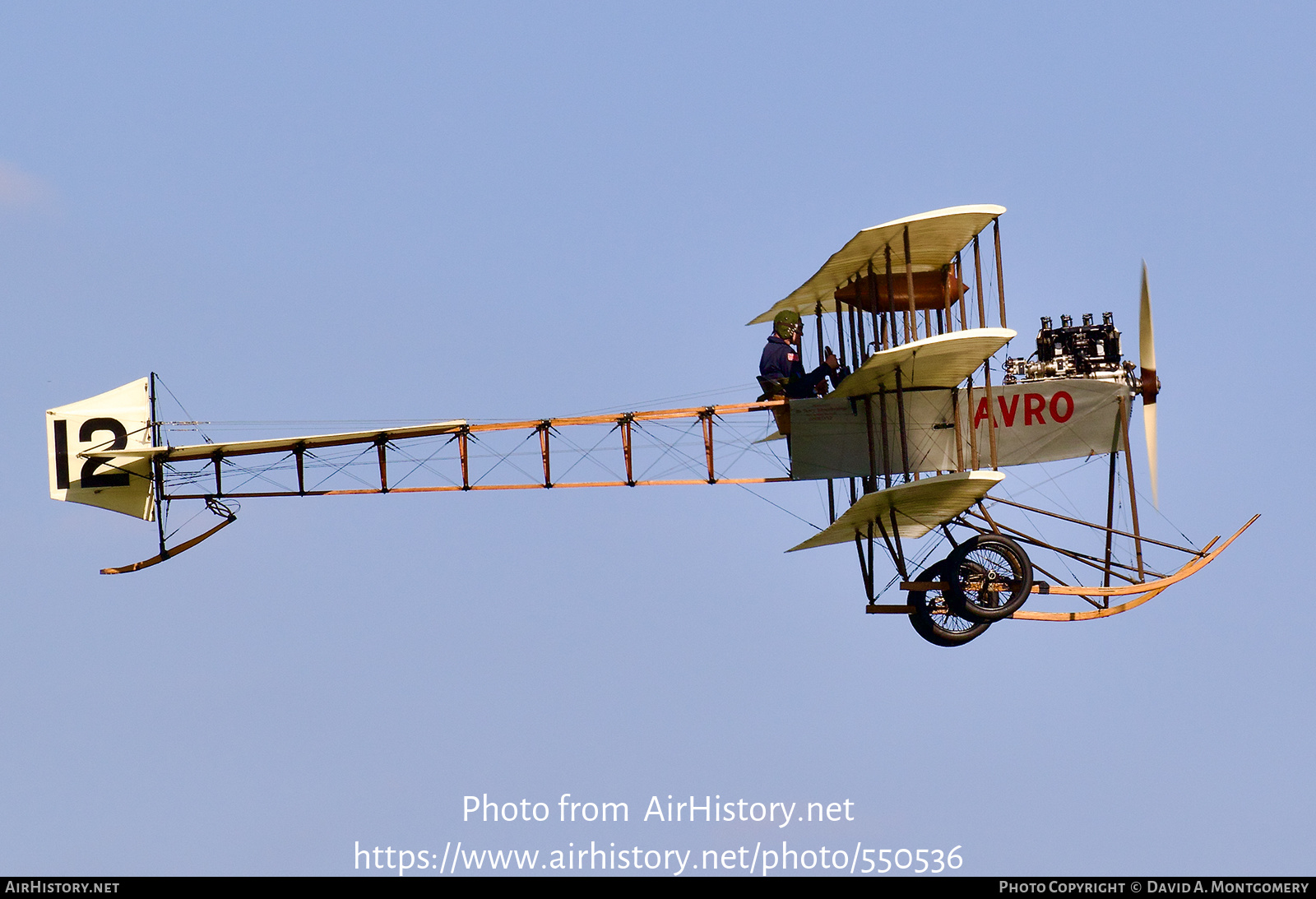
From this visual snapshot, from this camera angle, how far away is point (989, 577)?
24625 millimetres

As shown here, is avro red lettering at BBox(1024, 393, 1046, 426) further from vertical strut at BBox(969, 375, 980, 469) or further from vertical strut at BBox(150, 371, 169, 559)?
vertical strut at BBox(150, 371, 169, 559)

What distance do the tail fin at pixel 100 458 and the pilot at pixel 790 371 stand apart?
8.62m

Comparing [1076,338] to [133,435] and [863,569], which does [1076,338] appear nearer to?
[863,569]

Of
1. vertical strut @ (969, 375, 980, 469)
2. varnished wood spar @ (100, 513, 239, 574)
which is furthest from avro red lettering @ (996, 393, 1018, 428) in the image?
varnished wood spar @ (100, 513, 239, 574)

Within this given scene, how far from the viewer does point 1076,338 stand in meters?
25.8

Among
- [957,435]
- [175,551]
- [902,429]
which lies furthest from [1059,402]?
[175,551]

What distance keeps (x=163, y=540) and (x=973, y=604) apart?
11088 mm

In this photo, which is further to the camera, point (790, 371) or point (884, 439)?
point (790, 371)

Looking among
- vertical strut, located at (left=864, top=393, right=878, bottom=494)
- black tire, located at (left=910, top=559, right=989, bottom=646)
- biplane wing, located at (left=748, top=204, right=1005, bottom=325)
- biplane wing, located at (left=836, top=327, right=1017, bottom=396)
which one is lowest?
black tire, located at (left=910, top=559, right=989, bottom=646)

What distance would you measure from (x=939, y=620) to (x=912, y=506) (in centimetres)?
167

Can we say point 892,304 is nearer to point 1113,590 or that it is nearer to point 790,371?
point 790,371

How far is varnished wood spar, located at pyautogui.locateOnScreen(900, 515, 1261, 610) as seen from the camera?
81.1ft

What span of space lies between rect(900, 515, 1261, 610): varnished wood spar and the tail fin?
10.5 m
